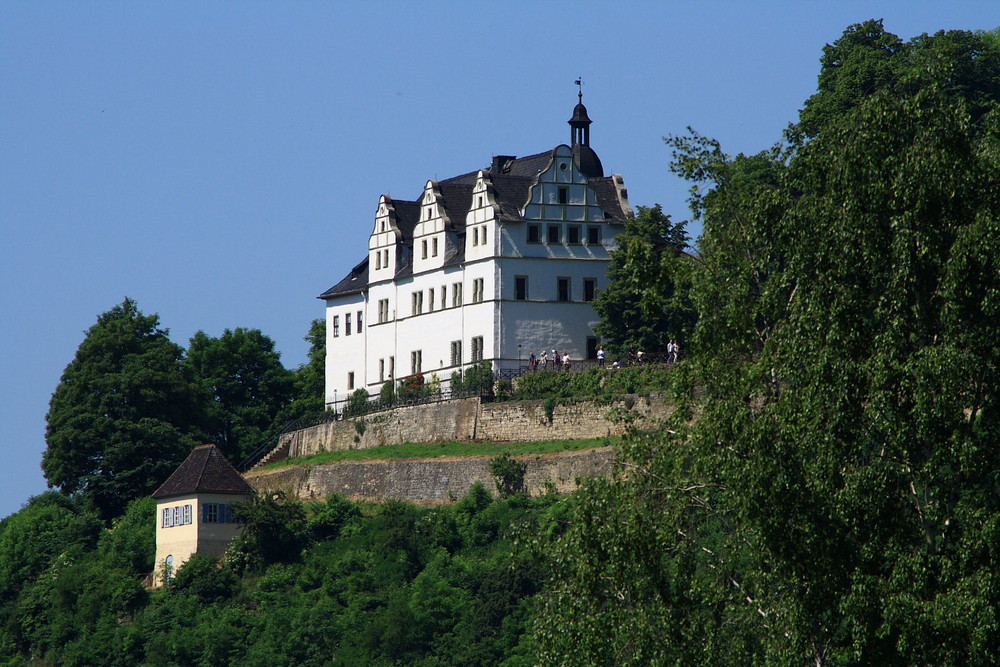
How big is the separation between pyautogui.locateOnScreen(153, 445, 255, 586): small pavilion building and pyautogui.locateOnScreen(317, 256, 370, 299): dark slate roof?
1683 centimetres

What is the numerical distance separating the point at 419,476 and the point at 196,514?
803 cm

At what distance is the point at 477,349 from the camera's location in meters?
80.9

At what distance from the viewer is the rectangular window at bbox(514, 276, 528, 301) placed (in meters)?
80.9

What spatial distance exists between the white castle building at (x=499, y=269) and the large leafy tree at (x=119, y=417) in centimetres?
815

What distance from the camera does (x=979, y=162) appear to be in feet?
109

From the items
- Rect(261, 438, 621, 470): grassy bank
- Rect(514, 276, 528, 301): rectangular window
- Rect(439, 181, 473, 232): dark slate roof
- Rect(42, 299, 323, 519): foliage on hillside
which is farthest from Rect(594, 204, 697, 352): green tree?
Rect(42, 299, 323, 519): foliage on hillside

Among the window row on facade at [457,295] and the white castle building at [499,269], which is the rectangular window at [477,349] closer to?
the white castle building at [499,269]

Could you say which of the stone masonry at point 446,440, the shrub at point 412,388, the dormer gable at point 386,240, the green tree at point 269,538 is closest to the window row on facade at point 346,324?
the dormer gable at point 386,240

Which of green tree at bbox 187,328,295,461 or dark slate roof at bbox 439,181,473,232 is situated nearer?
dark slate roof at bbox 439,181,473,232

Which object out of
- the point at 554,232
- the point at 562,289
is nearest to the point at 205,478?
the point at 562,289

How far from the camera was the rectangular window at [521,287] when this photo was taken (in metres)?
80.9

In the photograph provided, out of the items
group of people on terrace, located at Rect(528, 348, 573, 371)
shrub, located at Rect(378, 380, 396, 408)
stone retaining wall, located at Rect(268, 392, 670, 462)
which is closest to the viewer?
stone retaining wall, located at Rect(268, 392, 670, 462)

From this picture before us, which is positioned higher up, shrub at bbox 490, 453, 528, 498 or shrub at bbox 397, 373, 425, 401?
shrub at bbox 397, 373, 425, 401

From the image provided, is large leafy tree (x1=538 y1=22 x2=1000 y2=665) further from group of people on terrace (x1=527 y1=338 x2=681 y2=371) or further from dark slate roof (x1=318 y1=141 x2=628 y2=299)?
dark slate roof (x1=318 y1=141 x2=628 y2=299)
